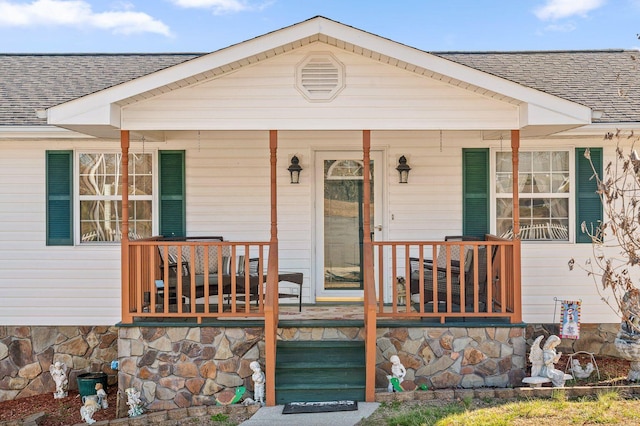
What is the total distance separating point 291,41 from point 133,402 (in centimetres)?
395

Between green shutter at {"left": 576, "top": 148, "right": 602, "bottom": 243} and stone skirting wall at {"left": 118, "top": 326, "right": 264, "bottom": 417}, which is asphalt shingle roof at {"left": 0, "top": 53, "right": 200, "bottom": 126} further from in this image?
green shutter at {"left": 576, "top": 148, "right": 602, "bottom": 243}

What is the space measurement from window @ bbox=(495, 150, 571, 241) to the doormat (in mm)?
3396

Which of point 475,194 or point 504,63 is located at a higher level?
point 504,63

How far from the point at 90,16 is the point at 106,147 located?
24.4m

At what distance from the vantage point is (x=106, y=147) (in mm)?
8570

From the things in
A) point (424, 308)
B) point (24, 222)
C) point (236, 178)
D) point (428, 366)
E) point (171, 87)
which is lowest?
point (428, 366)

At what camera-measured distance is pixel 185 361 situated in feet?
22.5

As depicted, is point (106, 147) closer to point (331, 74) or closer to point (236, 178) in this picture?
point (236, 178)

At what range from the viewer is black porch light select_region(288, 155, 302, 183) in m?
8.60

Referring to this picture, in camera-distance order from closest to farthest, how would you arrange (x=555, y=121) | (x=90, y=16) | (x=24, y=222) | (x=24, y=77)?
1. (x=555, y=121)
2. (x=24, y=222)
3. (x=24, y=77)
4. (x=90, y=16)

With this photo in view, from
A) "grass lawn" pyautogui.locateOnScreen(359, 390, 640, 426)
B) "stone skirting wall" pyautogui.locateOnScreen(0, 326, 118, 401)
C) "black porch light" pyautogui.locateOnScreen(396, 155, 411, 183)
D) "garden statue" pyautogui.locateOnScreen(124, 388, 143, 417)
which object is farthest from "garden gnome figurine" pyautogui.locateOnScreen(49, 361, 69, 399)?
"black porch light" pyautogui.locateOnScreen(396, 155, 411, 183)

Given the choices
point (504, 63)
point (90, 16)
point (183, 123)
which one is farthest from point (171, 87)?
point (90, 16)

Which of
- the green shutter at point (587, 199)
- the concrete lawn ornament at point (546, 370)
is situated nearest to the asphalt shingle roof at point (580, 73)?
the green shutter at point (587, 199)

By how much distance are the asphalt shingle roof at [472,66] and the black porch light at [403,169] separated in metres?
2.13
